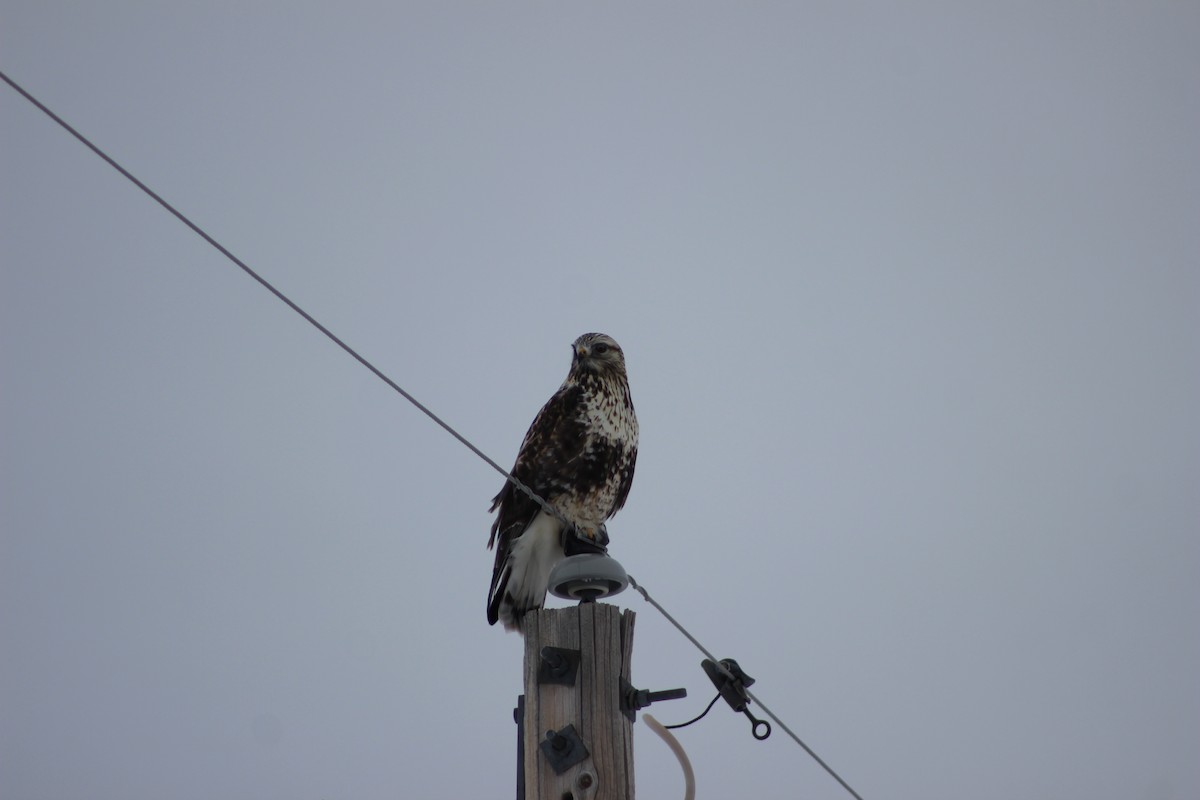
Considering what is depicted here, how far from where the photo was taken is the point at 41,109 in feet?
9.64

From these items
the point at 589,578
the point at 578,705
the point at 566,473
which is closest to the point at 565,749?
the point at 578,705

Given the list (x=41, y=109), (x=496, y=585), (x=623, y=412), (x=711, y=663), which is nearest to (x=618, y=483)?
(x=623, y=412)

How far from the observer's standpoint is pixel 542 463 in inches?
199

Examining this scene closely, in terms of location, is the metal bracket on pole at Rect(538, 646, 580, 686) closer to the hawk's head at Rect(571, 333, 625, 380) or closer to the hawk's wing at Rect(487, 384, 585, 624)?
the hawk's wing at Rect(487, 384, 585, 624)

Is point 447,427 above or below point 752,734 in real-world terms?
above

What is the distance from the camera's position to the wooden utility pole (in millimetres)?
2775

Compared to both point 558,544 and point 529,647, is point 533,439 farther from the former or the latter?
point 529,647

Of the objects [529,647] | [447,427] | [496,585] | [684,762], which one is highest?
[496,585]

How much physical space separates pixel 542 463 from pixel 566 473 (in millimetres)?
117

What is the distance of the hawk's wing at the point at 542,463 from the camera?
4863 mm

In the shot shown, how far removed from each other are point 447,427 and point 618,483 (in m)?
2.18

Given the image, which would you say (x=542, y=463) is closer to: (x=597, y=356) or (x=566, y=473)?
(x=566, y=473)

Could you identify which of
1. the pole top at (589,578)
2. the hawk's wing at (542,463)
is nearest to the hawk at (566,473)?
the hawk's wing at (542,463)

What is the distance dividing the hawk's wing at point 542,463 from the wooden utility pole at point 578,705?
1782 millimetres
